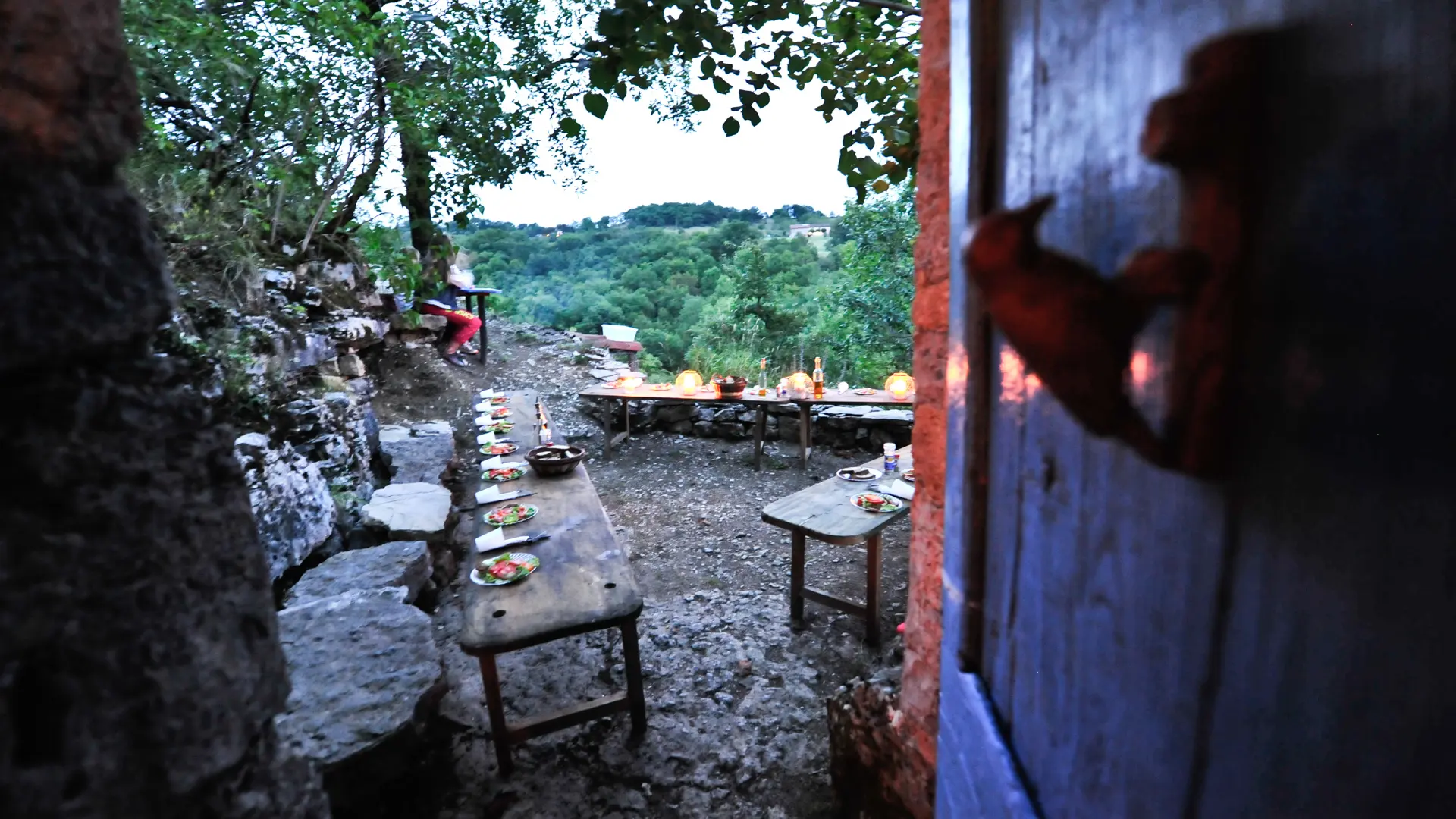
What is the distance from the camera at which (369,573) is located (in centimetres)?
359

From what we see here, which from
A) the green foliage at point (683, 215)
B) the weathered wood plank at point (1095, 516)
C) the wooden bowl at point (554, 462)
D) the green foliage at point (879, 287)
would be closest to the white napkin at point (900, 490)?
the wooden bowl at point (554, 462)

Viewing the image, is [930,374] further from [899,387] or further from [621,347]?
[621,347]

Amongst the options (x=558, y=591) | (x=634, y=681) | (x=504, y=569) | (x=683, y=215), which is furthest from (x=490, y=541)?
(x=683, y=215)

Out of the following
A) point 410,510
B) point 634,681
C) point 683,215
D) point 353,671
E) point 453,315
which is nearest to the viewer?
point 353,671

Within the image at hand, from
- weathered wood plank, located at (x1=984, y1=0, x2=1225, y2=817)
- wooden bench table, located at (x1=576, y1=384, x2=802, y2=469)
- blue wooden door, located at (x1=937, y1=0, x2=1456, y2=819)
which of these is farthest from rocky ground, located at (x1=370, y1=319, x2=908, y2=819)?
blue wooden door, located at (x1=937, y1=0, x2=1456, y2=819)

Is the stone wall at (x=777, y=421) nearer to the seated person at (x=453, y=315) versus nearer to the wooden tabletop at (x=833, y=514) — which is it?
the seated person at (x=453, y=315)

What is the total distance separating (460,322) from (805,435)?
5.55 m

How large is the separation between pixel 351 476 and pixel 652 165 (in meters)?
19.4

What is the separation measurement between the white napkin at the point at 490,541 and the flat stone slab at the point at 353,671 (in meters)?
0.39

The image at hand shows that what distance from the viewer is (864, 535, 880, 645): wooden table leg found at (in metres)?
3.81

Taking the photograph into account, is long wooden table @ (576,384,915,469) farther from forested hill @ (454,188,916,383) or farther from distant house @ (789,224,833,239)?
distant house @ (789,224,833,239)

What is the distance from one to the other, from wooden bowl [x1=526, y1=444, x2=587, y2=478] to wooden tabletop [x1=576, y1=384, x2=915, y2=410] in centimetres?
254

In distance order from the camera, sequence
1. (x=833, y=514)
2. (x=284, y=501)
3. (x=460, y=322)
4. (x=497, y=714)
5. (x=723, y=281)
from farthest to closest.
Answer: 1. (x=723, y=281)
2. (x=460, y=322)
3. (x=833, y=514)
4. (x=284, y=501)
5. (x=497, y=714)

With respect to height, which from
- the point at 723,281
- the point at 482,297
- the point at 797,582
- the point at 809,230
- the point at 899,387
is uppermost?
the point at 809,230
